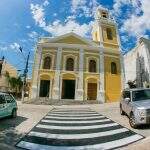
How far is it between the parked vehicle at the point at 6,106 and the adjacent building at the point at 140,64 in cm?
2566

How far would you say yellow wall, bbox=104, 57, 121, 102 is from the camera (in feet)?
111

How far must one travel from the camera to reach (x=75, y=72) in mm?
33625

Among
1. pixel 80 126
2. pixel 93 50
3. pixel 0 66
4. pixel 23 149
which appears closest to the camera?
pixel 23 149

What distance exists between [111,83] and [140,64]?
8.36 metres

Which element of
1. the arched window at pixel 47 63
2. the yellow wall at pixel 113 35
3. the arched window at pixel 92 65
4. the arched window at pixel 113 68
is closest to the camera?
the arched window at pixel 47 63

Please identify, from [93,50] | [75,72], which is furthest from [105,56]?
[75,72]

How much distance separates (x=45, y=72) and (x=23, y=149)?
25.7m

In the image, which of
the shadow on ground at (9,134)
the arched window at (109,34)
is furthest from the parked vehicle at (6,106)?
the arched window at (109,34)

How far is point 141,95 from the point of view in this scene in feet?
40.8

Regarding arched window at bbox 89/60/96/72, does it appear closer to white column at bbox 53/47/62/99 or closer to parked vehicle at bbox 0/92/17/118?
white column at bbox 53/47/62/99

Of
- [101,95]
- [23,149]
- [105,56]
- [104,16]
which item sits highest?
[104,16]

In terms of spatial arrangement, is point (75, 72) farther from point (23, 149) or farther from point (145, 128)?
point (23, 149)

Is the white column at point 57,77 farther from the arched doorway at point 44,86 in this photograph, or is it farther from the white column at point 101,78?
the white column at point 101,78

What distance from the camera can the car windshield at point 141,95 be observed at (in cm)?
1217
